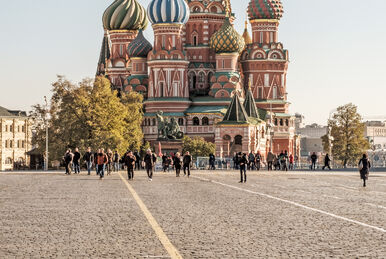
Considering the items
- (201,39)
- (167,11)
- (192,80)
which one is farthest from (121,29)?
(167,11)

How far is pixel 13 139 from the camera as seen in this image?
419 feet

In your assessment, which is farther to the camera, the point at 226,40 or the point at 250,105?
the point at 226,40

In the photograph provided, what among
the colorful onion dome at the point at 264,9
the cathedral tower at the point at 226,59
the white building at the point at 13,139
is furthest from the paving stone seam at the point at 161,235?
the white building at the point at 13,139

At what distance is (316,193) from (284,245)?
1534 cm

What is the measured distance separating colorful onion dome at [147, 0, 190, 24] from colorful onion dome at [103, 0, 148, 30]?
32.5 feet

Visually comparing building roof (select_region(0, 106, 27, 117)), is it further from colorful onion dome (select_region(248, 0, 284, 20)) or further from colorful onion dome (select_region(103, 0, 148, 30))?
colorful onion dome (select_region(248, 0, 284, 20))

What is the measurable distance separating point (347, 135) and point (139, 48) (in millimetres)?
27614

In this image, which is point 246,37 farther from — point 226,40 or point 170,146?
point 170,146

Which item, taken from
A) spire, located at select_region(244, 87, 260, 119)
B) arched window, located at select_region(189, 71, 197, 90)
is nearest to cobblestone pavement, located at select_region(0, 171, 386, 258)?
spire, located at select_region(244, 87, 260, 119)

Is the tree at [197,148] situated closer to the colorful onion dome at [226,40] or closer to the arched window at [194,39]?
the colorful onion dome at [226,40]

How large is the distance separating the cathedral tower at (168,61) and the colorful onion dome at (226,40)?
4.00 m

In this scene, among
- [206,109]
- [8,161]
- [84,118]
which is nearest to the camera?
[84,118]

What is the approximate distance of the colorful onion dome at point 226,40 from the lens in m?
107

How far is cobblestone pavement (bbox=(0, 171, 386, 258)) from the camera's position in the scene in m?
13.4
